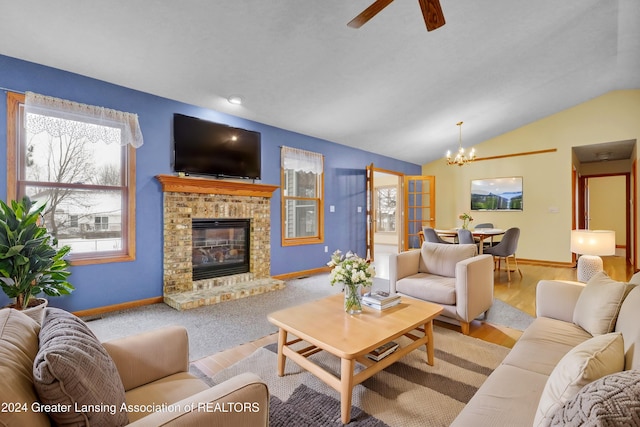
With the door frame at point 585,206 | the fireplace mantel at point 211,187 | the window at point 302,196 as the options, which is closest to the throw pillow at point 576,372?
the fireplace mantel at point 211,187

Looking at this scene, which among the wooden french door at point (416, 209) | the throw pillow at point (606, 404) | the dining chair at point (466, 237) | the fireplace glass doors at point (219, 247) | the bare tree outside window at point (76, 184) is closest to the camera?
the throw pillow at point (606, 404)

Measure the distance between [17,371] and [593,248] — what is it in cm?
345

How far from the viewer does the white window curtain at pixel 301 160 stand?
4.95 metres

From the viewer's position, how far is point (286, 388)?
189 centimetres

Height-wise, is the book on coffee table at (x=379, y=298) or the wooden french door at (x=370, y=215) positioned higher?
the wooden french door at (x=370, y=215)

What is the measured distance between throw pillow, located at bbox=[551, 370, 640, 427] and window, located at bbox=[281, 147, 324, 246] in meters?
4.36

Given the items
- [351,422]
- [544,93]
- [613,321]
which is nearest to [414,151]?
[544,93]

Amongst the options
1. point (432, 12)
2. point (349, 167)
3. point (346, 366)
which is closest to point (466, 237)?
point (349, 167)

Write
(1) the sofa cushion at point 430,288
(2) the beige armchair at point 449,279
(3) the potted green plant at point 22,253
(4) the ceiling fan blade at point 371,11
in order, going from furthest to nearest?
1. (1) the sofa cushion at point 430,288
2. (2) the beige armchair at point 449,279
3. (3) the potted green plant at point 22,253
4. (4) the ceiling fan blade at point 371,11

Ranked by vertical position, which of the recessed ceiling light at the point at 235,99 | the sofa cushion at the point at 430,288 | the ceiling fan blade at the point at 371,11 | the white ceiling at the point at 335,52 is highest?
the white ceiling at the point at 335,52

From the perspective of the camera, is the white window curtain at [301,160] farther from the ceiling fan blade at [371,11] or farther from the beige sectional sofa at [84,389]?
the beige sectional sofa at [84,389]

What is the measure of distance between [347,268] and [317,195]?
3.58 metres

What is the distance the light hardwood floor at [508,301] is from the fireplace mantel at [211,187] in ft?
7.04

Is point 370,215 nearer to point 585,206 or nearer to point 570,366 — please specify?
point 570,366
